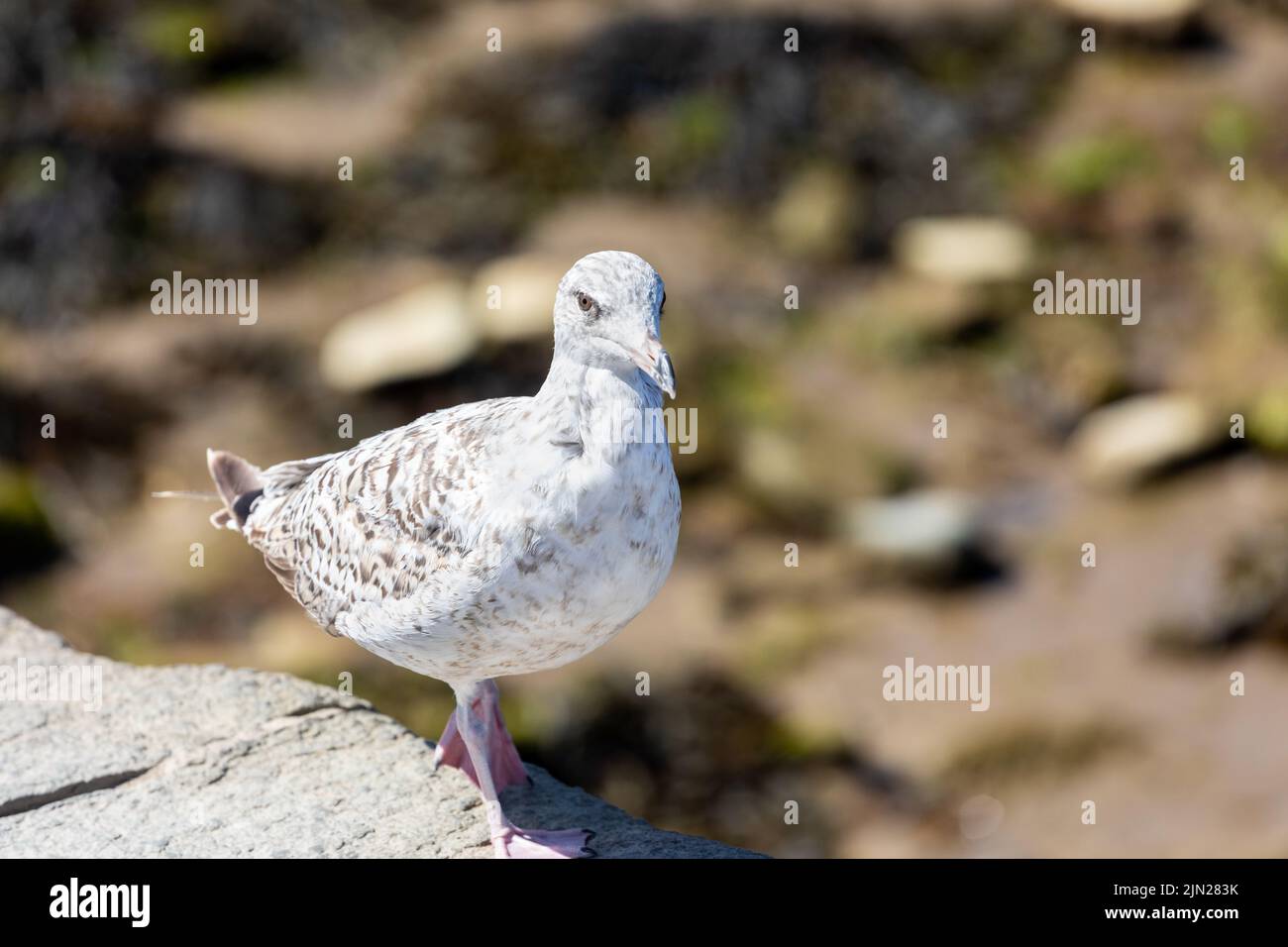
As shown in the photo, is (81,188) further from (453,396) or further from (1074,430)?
(1074,430)

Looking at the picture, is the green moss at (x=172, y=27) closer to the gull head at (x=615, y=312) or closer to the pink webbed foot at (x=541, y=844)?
the pink webbed foot at (x=541, y=844)

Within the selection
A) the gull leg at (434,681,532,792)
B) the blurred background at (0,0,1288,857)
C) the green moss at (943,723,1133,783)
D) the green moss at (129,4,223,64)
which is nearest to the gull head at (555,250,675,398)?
the gull leg at (434,681,532,792)

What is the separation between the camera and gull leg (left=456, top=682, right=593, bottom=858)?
18.4ft

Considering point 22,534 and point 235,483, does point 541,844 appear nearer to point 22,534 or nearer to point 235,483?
point 235,483

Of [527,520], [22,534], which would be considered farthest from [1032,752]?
[22,534]

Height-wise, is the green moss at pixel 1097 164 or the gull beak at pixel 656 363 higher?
the green moss at pixel 1097 164

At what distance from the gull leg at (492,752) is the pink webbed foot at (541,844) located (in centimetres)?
38

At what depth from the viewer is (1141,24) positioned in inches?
653

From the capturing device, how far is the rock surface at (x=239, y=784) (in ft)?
18.9

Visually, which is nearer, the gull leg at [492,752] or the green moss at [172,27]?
the gull leg at [492,752]

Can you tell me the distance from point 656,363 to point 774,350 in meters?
9.87

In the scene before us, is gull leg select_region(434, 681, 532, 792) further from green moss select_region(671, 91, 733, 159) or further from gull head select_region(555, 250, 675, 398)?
green moss select_region(671, 91, 733, 159)

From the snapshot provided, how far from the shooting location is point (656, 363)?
4.64 metres

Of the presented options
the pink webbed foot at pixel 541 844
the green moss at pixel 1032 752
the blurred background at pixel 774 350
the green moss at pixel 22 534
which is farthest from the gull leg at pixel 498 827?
the green moss at pixel 22 534
